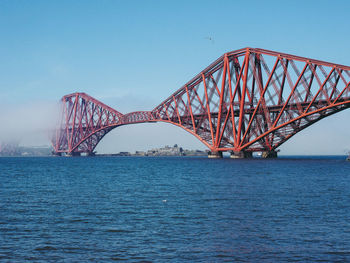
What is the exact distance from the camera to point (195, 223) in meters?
20.4

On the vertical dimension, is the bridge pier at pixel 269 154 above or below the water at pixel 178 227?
above

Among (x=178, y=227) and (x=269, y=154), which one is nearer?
(x=178, y=227)

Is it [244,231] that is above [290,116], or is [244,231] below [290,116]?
below

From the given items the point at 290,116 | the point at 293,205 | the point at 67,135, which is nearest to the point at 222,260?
the point at 293,205

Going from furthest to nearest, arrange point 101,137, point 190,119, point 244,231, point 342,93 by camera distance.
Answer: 1. point 101,137
2. point 190,119
3. point 342,93
4. point 244,231

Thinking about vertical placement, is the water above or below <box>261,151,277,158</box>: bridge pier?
below

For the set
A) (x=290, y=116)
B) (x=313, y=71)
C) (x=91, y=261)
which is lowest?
(x=91, y=261)

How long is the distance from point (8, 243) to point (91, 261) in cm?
441

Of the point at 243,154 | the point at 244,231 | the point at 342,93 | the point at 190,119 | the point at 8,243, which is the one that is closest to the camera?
the point at 8,243

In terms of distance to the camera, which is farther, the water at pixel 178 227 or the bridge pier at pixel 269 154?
the bridge pier at pixel 269 154

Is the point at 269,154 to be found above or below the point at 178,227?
above

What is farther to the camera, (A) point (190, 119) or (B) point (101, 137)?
(B) point (101, 137)

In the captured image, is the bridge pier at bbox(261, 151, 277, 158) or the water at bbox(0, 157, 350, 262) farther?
the bridge pier at bbox(261, 151, 277, 158)

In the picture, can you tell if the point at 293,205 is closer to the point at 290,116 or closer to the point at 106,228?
the point at 106,228
